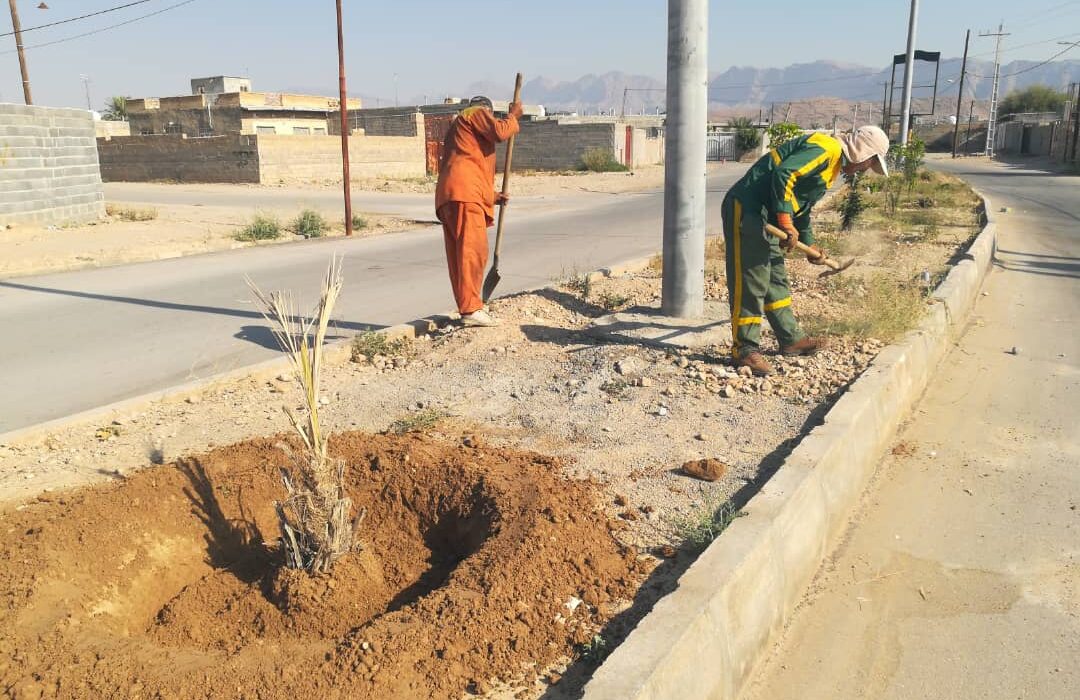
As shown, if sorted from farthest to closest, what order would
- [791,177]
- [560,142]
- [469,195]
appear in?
[560,142], [469,195], [791,177]

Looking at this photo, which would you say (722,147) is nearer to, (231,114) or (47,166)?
(231,114)

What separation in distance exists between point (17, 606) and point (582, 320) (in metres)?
4.88

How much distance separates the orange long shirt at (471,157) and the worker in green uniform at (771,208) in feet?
5.97

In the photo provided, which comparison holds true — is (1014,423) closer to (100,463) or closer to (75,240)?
(100,463)

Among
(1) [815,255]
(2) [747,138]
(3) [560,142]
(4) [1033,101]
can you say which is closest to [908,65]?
(1) [815,255]

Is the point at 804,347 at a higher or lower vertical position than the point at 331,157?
lower

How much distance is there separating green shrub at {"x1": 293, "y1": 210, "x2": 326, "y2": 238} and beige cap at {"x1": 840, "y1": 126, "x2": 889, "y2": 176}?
10.5 meters

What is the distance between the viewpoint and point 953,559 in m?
3.70

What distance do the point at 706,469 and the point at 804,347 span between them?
209 centimetres

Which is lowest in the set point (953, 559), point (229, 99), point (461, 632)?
point (953, 559)

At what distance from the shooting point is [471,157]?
21.0 feet

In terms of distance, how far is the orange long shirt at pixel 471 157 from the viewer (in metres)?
6.31

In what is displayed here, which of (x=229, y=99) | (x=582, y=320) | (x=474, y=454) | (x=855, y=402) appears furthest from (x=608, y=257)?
(x=229, y=99)

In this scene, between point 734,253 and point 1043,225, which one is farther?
point 1043,225
